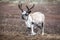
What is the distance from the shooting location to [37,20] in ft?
9.43

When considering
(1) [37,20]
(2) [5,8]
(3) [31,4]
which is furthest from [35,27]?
(2) [5,8]

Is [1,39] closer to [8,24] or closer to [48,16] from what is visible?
[8,24]

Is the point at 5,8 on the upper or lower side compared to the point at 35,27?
upper

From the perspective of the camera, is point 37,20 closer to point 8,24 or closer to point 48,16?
point 48,16

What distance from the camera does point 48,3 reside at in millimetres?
2941

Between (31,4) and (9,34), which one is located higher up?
(31,4)

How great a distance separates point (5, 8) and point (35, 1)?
0.44 m

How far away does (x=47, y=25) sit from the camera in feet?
9.54

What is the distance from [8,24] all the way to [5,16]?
13cm

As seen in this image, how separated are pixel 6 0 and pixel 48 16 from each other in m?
0.63

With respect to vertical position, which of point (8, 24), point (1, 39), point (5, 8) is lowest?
point (1, 39)

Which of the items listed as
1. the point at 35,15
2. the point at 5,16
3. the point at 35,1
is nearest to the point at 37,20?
the point at 35,15

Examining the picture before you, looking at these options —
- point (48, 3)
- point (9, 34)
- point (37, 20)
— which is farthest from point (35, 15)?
point (9, 34)

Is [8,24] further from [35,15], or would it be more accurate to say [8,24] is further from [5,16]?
[35,15]
